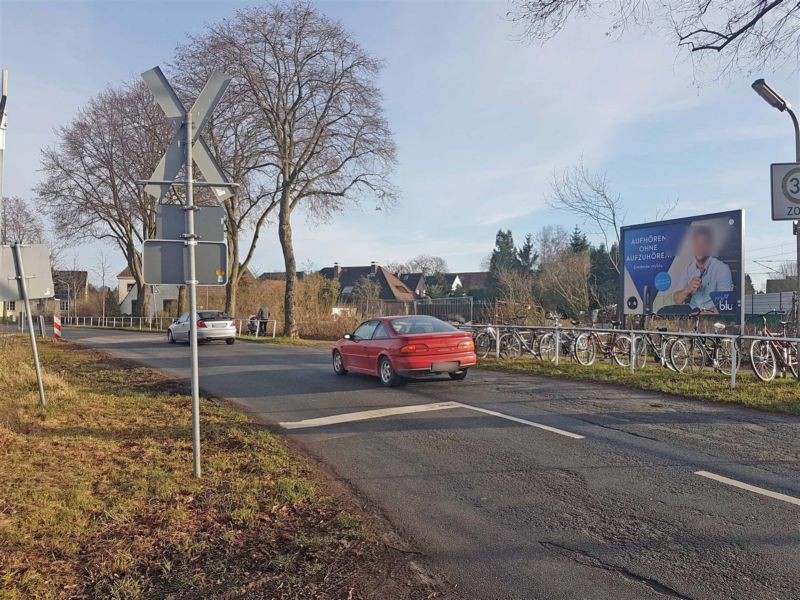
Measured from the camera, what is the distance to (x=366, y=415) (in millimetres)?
8930

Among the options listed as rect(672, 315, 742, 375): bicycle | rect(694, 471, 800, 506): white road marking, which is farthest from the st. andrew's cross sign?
rect(672, 315, 742, 375): bicycle

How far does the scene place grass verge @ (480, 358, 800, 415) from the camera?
968 cm

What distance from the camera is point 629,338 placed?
14.9 meters

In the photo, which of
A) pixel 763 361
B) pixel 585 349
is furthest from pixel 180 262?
pixel 585 349

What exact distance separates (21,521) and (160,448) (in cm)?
251

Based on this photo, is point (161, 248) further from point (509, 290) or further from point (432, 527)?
point (509, 290)

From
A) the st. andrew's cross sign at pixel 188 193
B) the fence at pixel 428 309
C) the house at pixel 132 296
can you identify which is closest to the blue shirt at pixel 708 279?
the fence at pixel 428 309

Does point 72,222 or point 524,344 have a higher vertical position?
point 72,222

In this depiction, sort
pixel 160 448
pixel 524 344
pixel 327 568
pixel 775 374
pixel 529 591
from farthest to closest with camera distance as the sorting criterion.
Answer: pixel 524 344 < pixel 775 374 < pixel 160 448 < pixel 327 568 < pixel 529 591

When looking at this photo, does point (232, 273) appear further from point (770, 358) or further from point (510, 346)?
point (770, 358)

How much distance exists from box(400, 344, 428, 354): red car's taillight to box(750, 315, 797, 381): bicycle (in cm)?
644

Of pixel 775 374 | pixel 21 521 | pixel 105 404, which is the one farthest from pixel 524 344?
pixel 21 521

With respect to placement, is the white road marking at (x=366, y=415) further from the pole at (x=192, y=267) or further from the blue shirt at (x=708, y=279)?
the blue shirt at (x=708, y=279)

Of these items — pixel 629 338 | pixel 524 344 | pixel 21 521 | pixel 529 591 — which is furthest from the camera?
pixel 524 344
